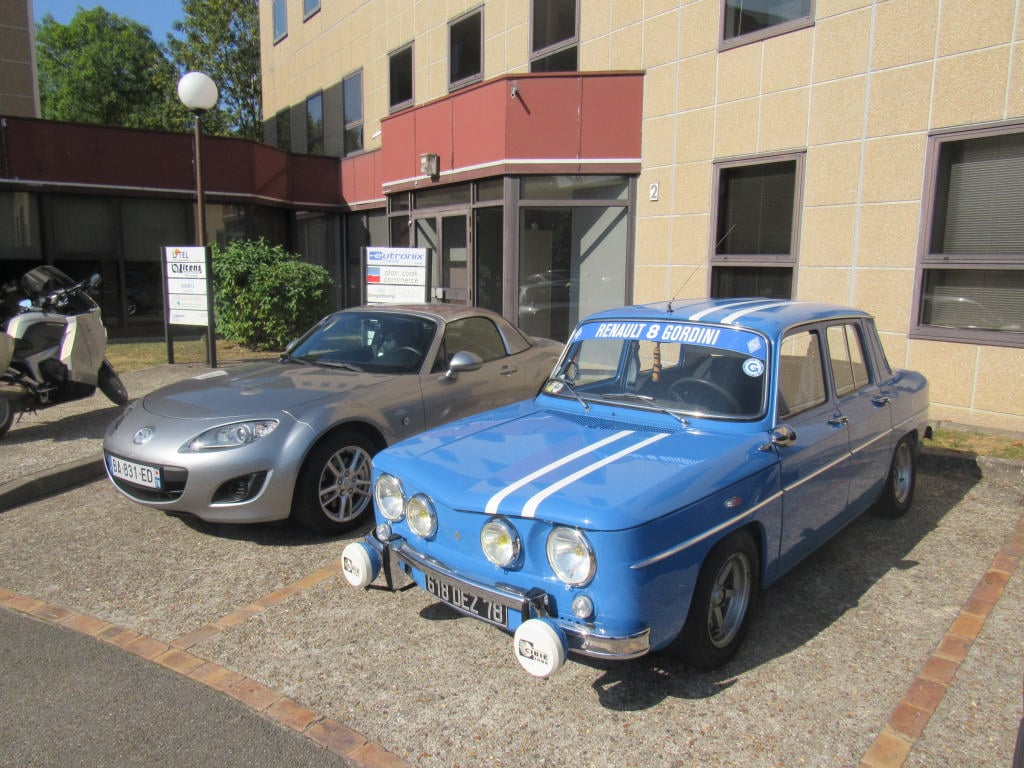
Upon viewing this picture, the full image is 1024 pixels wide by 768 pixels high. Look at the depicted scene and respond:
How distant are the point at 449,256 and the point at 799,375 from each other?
8621mm

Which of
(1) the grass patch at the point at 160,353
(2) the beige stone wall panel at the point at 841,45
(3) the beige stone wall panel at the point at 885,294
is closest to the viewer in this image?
(3) the beige stone wall panel at the point at 885,294

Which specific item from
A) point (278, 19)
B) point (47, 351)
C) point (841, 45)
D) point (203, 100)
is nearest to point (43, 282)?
point (47, 351)

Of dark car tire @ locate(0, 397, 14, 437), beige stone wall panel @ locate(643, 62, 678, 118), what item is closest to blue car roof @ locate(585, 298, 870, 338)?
dark car tire @ locate(0, 397, 14, 437)

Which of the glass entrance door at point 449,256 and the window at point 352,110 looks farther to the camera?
the window at point 352,110

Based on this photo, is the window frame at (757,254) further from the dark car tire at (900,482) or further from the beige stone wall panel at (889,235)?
the dark car tire at (900,482)

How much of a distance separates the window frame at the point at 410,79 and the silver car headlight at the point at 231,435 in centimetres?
1129

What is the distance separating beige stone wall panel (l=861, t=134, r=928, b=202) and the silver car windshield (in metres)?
5.00

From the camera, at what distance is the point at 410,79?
14406 mm

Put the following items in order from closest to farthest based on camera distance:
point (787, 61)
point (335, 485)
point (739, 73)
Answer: point (335, 485)
point (787, 61)
point (739, 73)

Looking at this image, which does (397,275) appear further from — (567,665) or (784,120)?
(567,665)

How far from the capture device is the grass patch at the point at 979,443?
619 cm

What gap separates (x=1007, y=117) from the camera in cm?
657

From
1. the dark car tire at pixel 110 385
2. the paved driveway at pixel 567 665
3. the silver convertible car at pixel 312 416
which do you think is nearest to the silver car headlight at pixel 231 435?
the silver convertible car at pixel 312 416

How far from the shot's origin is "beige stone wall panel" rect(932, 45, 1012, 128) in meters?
6.60
